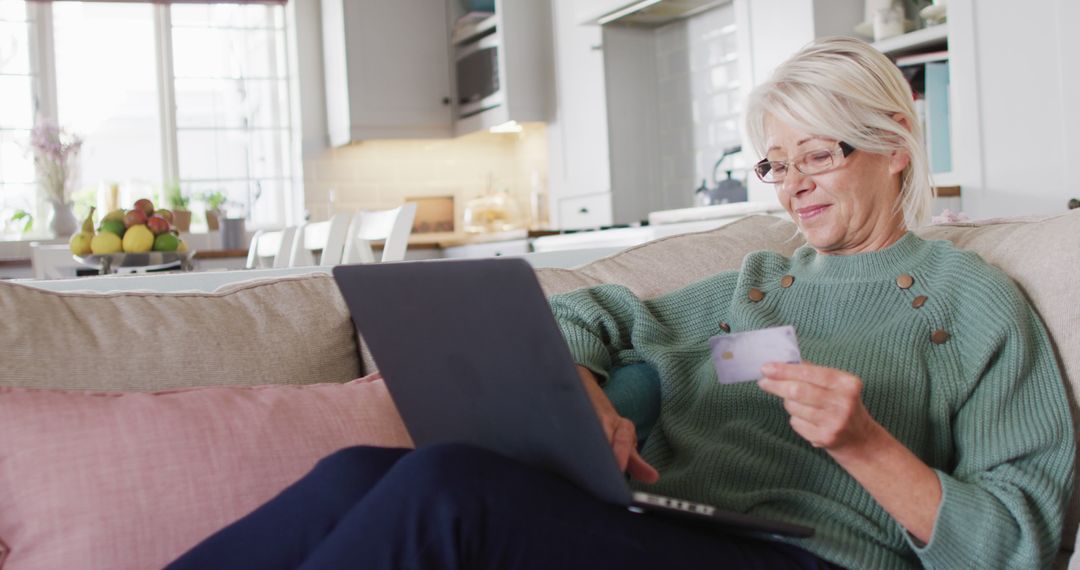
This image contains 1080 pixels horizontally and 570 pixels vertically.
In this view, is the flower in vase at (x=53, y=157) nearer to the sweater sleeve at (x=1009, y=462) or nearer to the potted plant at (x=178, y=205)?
the potted plant at (x=178, y=205)

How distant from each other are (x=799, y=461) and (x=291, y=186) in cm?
570

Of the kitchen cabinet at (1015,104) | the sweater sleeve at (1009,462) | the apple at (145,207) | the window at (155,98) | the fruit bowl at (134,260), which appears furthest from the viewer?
the window at (155,98)

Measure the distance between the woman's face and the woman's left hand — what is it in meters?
0.46

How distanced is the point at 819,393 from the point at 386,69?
5490mm

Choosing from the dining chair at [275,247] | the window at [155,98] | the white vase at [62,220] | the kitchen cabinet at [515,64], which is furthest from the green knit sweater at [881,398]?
the window at [155,98]

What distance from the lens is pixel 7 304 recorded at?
147cm

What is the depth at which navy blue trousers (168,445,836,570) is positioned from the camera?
1007mm

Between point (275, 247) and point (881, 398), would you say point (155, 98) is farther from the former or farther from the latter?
point (881, 398)

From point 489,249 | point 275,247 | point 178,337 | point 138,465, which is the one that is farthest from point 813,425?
point 489,249

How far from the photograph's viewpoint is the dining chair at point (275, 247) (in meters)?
3.70

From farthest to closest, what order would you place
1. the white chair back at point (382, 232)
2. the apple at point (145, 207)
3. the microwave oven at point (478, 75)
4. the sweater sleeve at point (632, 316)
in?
1. the microwave oven at point (478, 75)
2. the white chair back at point (382, 232)
3. the apple at point (145, 207)
4. the sweater sleeve at point (632, 316)

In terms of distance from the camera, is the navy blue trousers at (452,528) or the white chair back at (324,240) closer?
the navy blue trousers at (452,528)

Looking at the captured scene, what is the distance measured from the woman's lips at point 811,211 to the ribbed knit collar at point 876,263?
0.07 m

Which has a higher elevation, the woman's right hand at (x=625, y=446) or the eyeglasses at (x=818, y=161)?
the eyeglasses at (x=818, y=161)
